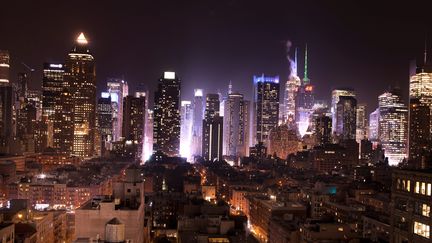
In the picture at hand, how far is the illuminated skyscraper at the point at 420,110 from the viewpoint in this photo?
139375 millimetres

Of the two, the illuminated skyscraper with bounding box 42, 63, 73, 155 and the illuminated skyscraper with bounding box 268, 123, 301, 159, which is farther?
the illuminated skyscraper with bounding box 268, 123, 301, 159

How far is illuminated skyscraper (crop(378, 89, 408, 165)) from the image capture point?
180 metres

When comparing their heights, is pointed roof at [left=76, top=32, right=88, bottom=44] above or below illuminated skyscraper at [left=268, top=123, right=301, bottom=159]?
above

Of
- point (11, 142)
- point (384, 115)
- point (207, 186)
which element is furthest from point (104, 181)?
point (384, 115)

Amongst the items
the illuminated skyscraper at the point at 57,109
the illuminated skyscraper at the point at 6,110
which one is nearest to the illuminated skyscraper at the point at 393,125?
the illuminated skyscraper at the point at 57,109

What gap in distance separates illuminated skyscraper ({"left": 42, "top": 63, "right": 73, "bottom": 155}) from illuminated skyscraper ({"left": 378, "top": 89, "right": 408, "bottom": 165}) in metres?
98.2

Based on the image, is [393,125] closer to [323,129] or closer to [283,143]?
[323,129]


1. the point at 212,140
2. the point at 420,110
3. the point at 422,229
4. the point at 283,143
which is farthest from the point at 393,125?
the point at 422,229

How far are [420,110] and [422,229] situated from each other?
430ft

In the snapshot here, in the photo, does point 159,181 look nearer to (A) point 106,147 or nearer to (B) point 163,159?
(B) point 163,159

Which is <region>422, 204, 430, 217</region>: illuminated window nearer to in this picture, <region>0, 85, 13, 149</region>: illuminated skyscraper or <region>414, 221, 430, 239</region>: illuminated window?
<region>414, 221, 430, 239</region>: illuminated window

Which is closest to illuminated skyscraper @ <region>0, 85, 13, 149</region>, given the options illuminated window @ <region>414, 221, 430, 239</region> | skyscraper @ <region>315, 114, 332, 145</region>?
skyscraper @ <region>315, 114, 332, 145</region>

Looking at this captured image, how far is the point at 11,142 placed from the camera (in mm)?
144750

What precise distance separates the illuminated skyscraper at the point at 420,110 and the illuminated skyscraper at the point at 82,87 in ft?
305
